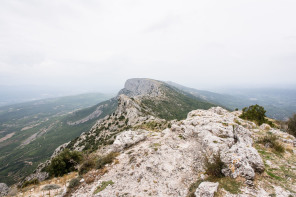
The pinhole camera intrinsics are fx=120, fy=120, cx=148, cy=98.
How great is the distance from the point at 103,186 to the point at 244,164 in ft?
36.2

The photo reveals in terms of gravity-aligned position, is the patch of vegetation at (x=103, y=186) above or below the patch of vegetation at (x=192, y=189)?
below

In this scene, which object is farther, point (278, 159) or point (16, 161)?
point (16, 161)

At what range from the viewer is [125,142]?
18500 millimetres

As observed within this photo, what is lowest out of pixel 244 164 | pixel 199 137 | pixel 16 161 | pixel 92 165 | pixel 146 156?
pixel 16 161

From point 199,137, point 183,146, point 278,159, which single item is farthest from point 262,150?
point 183,146

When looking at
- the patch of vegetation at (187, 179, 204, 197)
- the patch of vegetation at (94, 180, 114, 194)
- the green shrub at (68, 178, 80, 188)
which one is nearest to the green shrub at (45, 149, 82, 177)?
the green shrub at (68, 178, 80, 188)

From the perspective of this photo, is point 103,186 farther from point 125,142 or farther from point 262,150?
point 262,150

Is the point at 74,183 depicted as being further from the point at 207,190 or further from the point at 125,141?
the point at 207,190

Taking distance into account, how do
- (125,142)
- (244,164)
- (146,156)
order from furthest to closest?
(125,142)
(146,156)
(244,164)

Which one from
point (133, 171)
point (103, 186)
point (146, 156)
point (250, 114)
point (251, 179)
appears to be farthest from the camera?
point (250, 114)

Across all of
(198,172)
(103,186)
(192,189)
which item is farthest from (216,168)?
(103,186)

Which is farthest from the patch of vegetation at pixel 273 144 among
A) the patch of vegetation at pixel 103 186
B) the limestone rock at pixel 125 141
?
the patch of vegetation at pixel 103 186

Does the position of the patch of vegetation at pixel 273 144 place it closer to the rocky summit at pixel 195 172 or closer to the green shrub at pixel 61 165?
the rocky summit at pixel 195 172

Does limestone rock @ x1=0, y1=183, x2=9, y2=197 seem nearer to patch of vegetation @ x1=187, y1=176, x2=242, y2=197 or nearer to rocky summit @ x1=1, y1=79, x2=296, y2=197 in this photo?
rocky summit @ x1=1, y1=79, x2=296, y2=197
